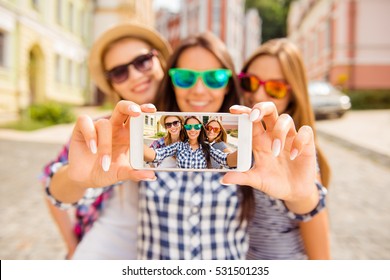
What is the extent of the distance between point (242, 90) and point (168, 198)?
17.0 inches

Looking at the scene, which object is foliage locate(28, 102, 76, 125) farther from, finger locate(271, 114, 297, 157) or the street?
finger locate(271, 114, 297, 157)

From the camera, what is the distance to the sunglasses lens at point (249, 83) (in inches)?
49.1

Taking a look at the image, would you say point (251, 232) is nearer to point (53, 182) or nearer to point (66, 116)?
point (53, 182)

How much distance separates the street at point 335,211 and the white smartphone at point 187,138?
66.8 inches

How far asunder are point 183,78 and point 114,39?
481 millimetres

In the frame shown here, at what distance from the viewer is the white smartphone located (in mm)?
770

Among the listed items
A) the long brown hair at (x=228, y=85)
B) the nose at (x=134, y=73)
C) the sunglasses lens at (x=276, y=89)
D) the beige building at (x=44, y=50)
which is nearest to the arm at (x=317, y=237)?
the long brown hair at (x=228, y=85)

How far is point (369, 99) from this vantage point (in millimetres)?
13992

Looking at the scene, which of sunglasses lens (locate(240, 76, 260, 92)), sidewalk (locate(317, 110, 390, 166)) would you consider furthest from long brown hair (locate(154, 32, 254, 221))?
sidewalk (locate(317, 110, 390, 166))

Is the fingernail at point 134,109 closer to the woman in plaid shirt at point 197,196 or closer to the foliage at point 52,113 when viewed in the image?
the woman in plaid shirt at point 197,196

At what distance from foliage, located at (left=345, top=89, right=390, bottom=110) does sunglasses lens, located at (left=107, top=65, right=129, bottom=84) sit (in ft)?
44.8

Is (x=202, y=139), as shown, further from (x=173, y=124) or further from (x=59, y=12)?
(x=59, y=12)

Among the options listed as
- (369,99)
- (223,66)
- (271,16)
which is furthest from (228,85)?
(271,16)
